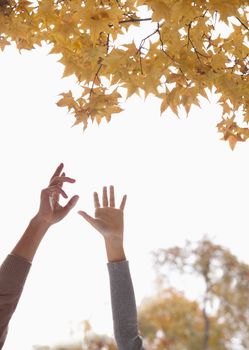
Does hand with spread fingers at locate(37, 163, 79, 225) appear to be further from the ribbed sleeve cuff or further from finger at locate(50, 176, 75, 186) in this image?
the ribbed sleeve cuff

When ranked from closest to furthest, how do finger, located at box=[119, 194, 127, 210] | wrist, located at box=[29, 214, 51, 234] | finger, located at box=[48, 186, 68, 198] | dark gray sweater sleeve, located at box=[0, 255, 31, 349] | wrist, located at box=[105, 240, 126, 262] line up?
dark gray sweater sleeve, located at box=[0, 255, 31, 349], wrist, located at box=[29, 214, 51, 234], finger, located at box=[48, 186, 68, 198], wrist, located at box=[105, 240, 126, 262], finger, located at box=[119, 194, 127, 210]

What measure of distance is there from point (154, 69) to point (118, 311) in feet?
2.50

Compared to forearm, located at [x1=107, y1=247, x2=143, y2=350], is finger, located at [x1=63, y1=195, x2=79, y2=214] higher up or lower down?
higher up

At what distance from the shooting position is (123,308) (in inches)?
45.9

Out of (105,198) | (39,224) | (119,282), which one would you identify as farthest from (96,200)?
(39,224)

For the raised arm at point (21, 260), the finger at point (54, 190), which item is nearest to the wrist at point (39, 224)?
the raised arm at point (21, 260)

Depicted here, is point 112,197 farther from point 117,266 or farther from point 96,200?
point 117,266

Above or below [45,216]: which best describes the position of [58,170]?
above

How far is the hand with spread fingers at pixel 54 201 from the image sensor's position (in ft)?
3.48

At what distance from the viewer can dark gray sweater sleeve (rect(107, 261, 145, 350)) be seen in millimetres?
1134

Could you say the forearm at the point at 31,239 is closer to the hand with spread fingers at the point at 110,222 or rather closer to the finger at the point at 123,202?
the hand with spread fingers at the point at 110,222

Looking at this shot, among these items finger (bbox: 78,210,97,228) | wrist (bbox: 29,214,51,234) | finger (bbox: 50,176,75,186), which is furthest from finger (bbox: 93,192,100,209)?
wrist (bbox: 29,214,51,234)

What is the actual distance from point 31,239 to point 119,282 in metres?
0.34

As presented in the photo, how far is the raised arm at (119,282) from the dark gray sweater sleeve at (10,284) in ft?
1.17
